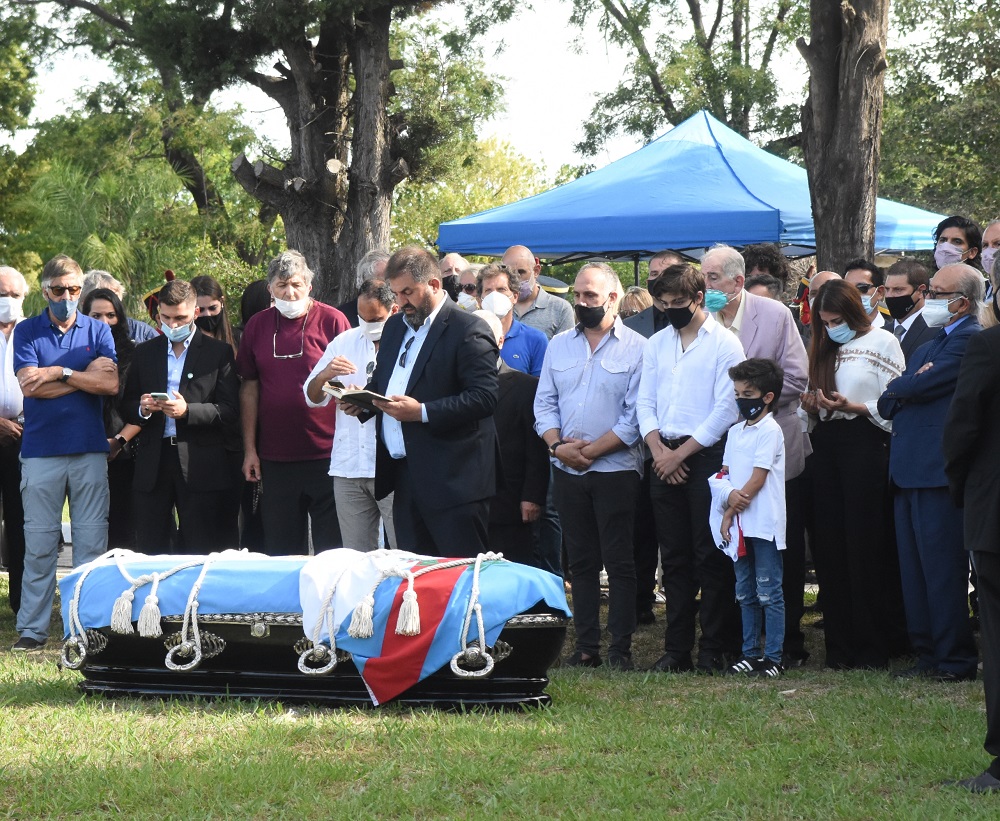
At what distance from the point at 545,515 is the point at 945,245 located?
2.95 metres

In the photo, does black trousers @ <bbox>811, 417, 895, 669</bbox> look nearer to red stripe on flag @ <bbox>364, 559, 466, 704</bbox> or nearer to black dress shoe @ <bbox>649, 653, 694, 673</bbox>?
black dress shoe @ <bbox>649, 653, 694, 673</bbox>

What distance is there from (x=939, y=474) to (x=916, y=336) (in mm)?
972

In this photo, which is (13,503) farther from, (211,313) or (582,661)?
(582,661)

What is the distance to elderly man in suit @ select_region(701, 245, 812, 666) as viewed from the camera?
7.16 m

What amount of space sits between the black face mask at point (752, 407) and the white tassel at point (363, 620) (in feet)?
7.39

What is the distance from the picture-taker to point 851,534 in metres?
7.07

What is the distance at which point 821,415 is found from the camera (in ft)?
23.3

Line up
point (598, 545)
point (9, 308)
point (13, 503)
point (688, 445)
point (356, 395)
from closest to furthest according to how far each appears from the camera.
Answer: point (356, 395)
point (688, 445)
point (598, 545)
point (9, 308)
point (13, 503)

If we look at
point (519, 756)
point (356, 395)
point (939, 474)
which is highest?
point (356, 395)

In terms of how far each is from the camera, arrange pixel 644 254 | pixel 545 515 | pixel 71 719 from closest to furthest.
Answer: pixel 71 719
pixel 545 515
pixel 644 254

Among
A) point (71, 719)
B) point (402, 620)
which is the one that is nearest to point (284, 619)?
point (402, 620)

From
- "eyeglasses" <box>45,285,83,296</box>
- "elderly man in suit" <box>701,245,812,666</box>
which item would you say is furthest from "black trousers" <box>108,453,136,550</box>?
"elderly man in suit" <box>701,245,812,666</box>

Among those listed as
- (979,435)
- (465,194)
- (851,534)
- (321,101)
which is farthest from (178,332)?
(465,194)

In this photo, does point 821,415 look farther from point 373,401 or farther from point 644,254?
point 644,254
